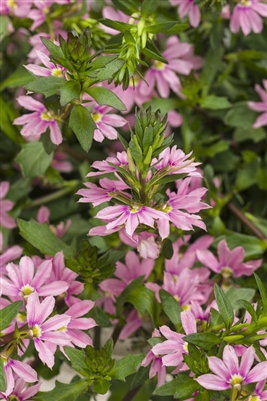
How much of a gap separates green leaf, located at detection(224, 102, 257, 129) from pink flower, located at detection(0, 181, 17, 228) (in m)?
0.33

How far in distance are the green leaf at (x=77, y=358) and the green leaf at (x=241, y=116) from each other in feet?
1.39

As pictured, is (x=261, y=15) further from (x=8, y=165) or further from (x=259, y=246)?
(x=8, y=165)

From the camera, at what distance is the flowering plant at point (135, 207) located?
62 cm

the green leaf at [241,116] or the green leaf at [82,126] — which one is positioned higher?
the green leaf at [82,126]

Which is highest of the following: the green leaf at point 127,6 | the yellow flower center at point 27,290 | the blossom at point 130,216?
the green leaf at point 127,6

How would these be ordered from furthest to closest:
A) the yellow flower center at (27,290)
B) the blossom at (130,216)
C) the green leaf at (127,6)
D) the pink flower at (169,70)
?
the pink flower at (169,70) → the green leaf at (127,6) → the yellow flower center at (27,290) → the blossom at (130,216)

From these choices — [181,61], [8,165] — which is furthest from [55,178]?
[181,61]

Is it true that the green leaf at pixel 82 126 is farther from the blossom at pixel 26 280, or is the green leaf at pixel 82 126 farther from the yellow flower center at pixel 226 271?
the yellow flower center at pixel 226 271

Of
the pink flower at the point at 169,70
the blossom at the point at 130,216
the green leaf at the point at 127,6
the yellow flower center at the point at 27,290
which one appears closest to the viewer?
the blossom at the point at 130,216

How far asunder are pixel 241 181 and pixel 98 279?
1.04 ft

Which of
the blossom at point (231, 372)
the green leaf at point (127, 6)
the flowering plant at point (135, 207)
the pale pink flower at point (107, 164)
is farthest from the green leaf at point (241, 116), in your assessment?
the blossom at point (231, 372)

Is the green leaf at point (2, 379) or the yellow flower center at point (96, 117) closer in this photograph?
the green leaf at point (2, 379)

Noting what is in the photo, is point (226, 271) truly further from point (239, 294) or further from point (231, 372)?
point (231, 372)

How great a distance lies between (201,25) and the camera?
3.21 ft
